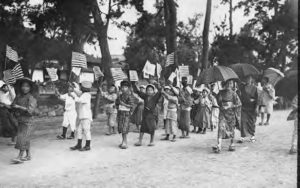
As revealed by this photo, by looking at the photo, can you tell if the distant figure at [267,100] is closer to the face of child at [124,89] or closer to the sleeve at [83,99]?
the face of child at [124,89]

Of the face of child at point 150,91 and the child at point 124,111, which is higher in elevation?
the face of child at point 150,91

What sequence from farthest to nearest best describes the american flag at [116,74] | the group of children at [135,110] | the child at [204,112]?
the child at [204,112] → the american flag at [116,74] → the group of children at [135,110]

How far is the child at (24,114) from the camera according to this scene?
7.36 m

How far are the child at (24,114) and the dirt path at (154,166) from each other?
1.21ft

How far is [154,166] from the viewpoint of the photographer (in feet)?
23.5

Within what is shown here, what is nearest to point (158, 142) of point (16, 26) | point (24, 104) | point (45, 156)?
point (45, 156)

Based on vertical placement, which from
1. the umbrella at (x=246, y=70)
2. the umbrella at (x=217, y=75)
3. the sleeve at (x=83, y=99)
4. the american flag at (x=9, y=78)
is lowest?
the sleeve at (x=83, y=99)

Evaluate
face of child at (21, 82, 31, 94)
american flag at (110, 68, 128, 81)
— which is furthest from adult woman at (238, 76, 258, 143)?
face of child at (21, 82, 31, 94)

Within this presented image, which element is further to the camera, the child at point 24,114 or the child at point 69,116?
the child at point 69,116

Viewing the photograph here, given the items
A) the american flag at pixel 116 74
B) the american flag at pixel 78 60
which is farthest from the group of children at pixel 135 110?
the american flag at pixel 78 60

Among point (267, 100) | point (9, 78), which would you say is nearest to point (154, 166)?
point (9, 78)

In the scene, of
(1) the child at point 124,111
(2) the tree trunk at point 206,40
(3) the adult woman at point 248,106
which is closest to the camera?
(1) the child at point 124,111

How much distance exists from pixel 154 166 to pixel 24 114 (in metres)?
2.79

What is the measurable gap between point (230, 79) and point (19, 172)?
5038mm
